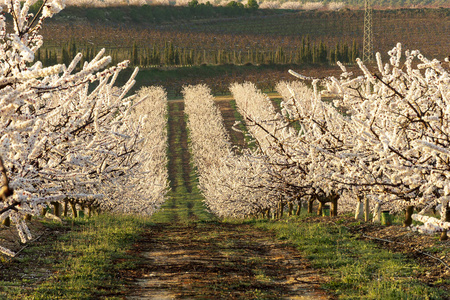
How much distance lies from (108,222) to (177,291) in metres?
10.4

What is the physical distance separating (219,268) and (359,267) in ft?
10.4

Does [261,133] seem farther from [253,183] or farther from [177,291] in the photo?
[177,291]

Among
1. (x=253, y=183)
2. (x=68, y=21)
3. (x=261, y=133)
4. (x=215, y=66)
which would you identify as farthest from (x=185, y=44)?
(x=253, y=183)

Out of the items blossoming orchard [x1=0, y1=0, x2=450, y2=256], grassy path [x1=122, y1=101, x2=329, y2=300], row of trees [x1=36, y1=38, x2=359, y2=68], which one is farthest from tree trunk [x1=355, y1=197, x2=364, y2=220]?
row of trees [x1=36, y1=38, x2=359, y2=68]

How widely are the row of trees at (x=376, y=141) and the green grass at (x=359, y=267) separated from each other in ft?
4.27

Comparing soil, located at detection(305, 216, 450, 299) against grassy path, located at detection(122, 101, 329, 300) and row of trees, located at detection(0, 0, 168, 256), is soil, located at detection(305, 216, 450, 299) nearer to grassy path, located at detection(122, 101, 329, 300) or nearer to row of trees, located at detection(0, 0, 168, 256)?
grassy path, located at detection(122, 101, 329, 300)

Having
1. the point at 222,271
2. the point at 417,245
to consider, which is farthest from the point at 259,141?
the point at 222,271

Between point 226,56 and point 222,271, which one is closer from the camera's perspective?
point 222,271

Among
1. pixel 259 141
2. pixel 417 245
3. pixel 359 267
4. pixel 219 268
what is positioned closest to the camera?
pixel 359 267

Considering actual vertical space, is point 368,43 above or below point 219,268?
above

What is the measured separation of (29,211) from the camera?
24.4 ft

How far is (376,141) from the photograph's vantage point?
1021cm

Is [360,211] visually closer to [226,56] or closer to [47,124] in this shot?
[47,124]

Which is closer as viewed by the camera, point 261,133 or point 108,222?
point 108,222
